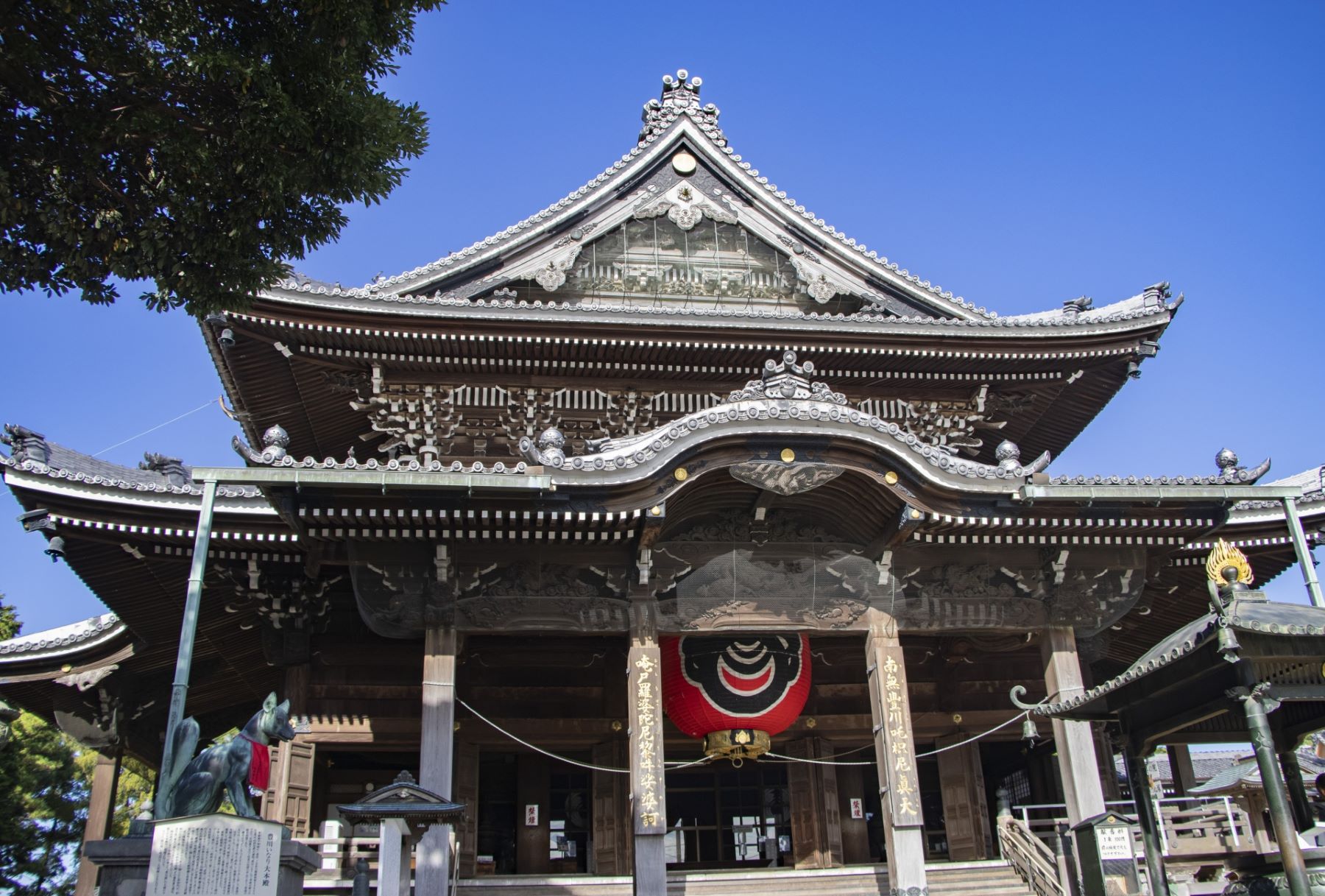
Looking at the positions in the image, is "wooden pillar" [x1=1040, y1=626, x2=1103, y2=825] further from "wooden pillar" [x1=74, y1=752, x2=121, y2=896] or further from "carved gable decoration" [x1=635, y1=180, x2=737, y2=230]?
"wooden pillar" [x1=74, y1=752, x2=121, y2=896]

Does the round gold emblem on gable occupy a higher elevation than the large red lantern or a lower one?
higher

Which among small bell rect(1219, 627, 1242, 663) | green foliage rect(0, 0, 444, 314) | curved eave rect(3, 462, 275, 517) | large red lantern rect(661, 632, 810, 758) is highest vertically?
green foliage rect(0, 0, 444, 314)

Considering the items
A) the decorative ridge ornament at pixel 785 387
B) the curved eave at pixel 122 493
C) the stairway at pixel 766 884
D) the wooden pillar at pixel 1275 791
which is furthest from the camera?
the decorative ridge ornament at pixel 785 387

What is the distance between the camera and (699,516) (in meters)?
12.4

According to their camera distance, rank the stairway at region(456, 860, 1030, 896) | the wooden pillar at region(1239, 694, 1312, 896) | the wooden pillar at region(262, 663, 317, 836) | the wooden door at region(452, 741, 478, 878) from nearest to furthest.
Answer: the wooden pillar at region(1239, 694, 1312, 896), the stairway at region(456, 860, 1030, 896), the wooden pillar at region(262, 663, 317, 836), the wooden door at region(452, 741, 478, 878)

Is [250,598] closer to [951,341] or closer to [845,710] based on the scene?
[845,710]

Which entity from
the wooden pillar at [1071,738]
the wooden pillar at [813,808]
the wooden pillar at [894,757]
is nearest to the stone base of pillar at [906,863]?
the wooden pillar at [894,757]

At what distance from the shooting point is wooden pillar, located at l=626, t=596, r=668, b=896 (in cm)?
1069

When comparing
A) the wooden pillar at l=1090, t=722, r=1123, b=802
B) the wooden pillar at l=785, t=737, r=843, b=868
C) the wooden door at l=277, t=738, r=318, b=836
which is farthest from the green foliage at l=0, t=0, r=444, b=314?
the wooden pillar at l=1090, t=722, r=1123, b=802

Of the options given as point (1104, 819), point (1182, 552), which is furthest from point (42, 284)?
point (1182, 552)

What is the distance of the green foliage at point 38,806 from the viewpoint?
69.7ft

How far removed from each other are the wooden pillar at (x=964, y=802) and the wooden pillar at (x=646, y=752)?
16.4 ft

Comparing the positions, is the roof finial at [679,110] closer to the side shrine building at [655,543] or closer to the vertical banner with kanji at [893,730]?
the side shrine building at [655,543]

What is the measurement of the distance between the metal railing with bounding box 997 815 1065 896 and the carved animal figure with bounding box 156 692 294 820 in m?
8.79
